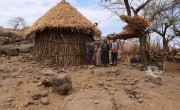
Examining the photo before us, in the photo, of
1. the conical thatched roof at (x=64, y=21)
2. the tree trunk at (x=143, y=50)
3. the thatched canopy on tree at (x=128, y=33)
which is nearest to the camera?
the conical thatched roof at (x=64, y=21)

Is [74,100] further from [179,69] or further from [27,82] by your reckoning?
[179,69]

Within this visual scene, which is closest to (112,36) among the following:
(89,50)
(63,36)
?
(89,50)

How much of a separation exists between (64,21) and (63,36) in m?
0.66

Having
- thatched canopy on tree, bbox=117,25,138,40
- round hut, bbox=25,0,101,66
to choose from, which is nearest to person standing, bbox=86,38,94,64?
round hut, bbox=25,0,101,66

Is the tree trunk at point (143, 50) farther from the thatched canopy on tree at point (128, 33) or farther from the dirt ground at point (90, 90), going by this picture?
the dirt ground at point (90, 90)

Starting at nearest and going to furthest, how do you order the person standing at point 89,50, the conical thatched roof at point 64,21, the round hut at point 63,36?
the conical thatched roof at point 64,21, the round hut at point 63,36, the person standing at point 89,50

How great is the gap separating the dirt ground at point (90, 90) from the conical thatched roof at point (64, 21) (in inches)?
67.5

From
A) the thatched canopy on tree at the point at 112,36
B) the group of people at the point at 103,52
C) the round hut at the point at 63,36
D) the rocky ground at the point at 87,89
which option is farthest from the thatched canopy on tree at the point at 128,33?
the rocky ground at the point at 87,89

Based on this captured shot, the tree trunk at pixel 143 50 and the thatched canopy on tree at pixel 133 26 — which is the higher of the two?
the thatched canopy on tree at pixel 133 26

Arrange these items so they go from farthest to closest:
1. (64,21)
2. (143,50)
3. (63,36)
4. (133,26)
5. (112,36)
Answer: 1. (112,36)
2. (143,50)
3. (133,26)
4. (63,36)
5. (64,21)

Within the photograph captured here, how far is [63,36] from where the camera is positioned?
1414 centimetres

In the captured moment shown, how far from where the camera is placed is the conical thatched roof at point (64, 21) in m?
13.8

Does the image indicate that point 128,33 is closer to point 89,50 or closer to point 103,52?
point 103,52

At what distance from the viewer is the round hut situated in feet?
45.7
